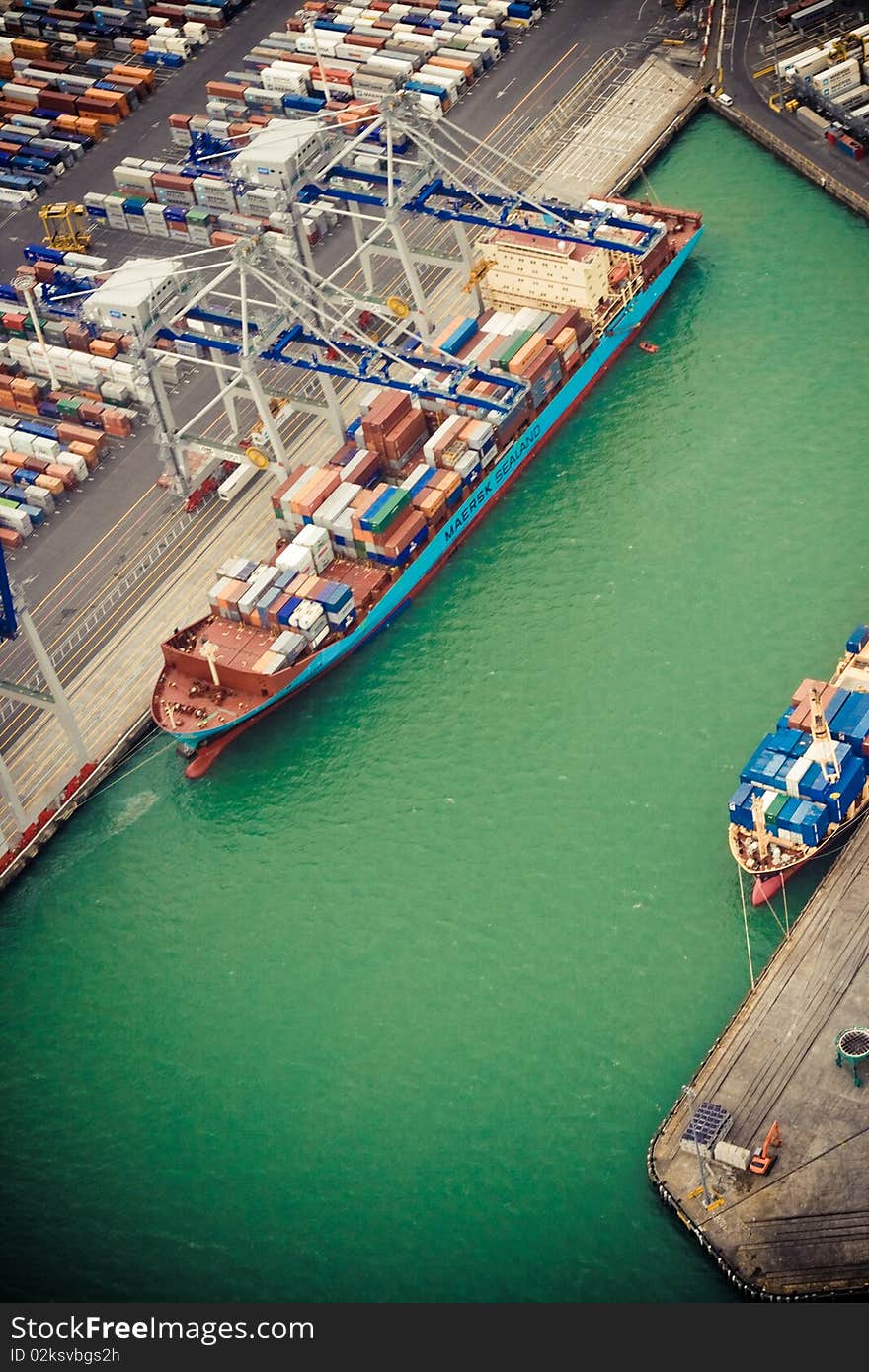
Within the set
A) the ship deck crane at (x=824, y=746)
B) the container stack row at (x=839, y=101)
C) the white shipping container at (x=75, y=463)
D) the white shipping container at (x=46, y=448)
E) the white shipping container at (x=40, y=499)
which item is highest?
the container stack row at (x=839, y=101)

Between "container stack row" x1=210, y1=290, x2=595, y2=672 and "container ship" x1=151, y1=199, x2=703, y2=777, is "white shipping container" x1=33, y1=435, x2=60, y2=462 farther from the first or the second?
"container ship" x1=151, y1=199, x2=703, y2=777

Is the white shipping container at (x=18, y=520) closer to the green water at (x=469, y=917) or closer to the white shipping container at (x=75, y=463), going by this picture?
the white shipping container at (x=75, y=463)

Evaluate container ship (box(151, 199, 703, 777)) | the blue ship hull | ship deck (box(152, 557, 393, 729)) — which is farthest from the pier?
the blue ship hull

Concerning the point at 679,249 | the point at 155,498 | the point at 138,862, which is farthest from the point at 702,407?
the point at 138,862

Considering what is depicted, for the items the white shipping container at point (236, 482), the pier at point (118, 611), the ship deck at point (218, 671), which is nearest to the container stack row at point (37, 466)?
the pier at point (118, 611)

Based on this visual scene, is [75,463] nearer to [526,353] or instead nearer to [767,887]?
[526,353]
